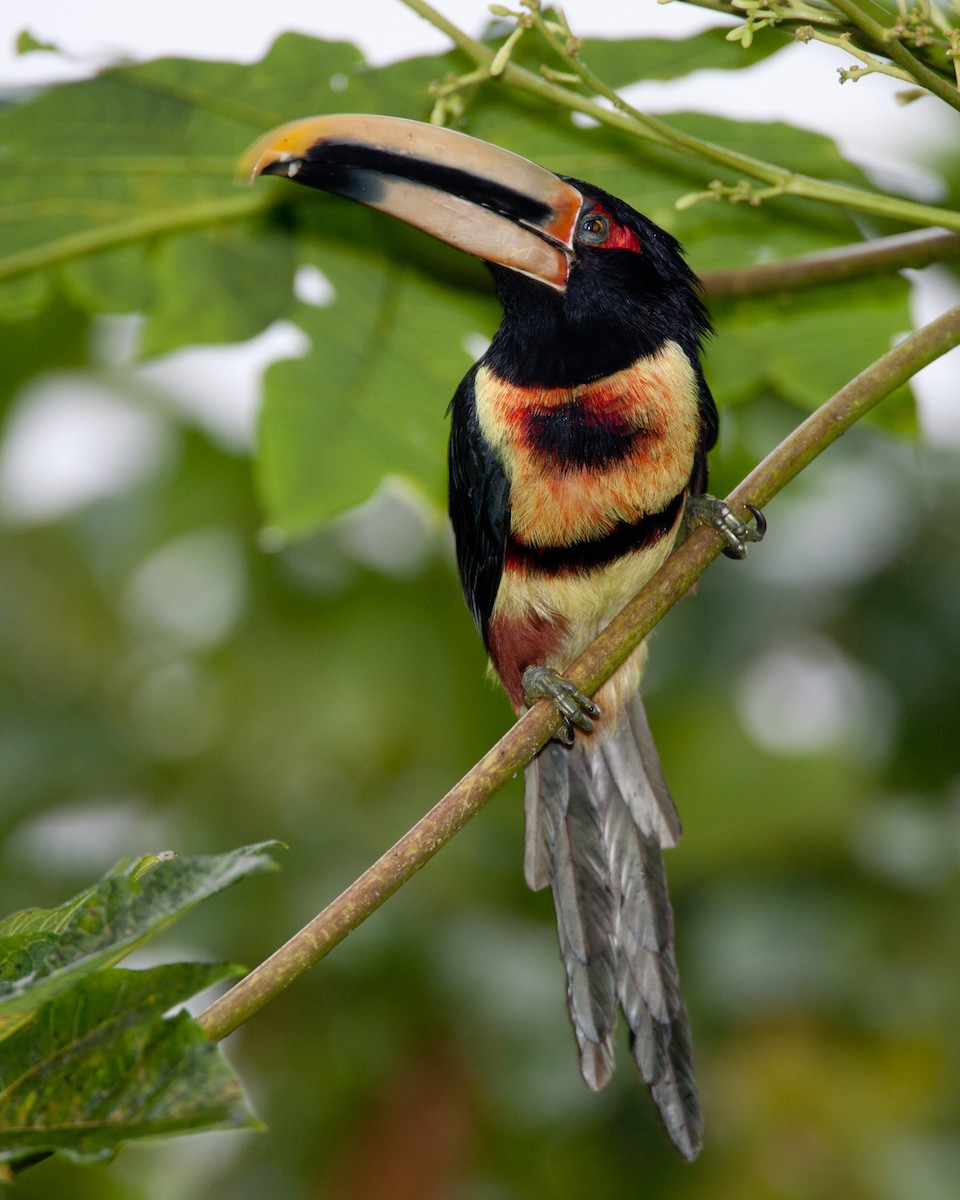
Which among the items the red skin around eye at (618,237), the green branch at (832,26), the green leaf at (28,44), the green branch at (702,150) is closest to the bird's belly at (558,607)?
the red skin around eye at (618,237)

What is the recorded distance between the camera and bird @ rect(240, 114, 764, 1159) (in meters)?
1.88

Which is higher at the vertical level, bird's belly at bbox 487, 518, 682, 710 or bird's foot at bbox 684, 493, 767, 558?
bird's foot at bbox 684, 493, 767, 558

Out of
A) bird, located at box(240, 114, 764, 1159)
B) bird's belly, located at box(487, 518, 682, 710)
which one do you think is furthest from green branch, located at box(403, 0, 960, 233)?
bird's belly, located at box(487, 518, 682, 710)

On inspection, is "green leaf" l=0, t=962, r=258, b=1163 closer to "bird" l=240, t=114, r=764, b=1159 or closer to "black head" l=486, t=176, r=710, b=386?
"bird" l=240, t=114, r=764, b=1159

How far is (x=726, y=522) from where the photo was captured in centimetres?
213

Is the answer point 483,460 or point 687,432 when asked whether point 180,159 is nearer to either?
point 483,460

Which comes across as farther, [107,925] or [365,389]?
[365,389]

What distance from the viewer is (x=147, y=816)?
4.21 metres

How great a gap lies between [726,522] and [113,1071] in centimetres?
117

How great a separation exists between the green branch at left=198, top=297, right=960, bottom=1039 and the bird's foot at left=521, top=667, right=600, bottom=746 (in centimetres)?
12

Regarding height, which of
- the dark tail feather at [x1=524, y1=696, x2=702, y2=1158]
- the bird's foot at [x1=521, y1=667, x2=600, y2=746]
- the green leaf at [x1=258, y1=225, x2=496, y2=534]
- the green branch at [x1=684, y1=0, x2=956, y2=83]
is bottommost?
the dark tail feather at [x1=524, y1=696, x2=702, y2=1158]

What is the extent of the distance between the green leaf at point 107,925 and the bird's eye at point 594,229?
1133 millimetres

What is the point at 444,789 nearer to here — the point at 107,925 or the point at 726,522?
the point at 726,522

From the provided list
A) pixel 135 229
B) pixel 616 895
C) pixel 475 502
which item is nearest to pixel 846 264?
→ pixel 475 502
